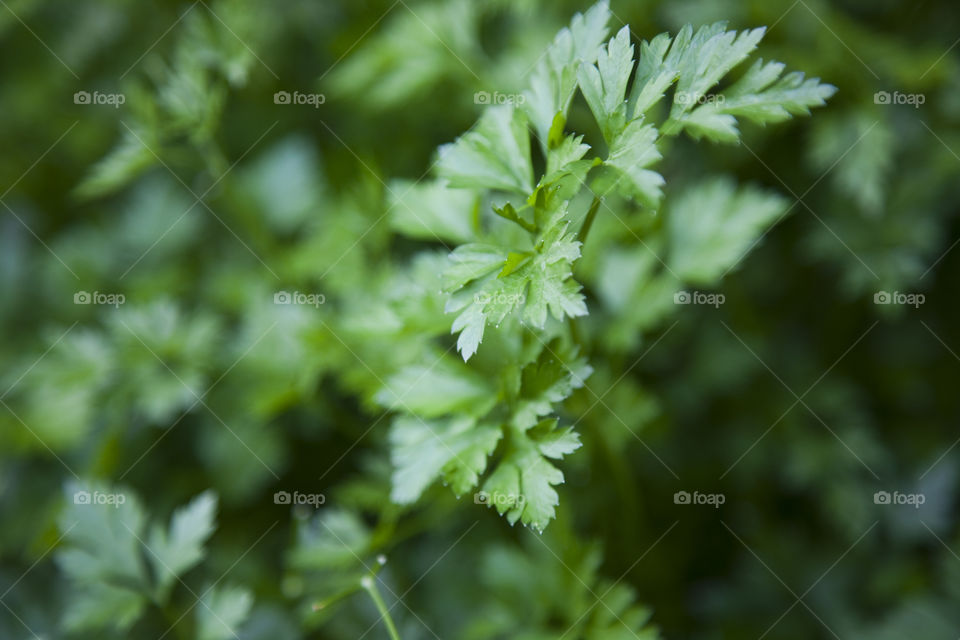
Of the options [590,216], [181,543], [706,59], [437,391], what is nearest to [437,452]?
[437,391]

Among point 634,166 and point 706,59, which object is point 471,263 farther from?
point 706,59

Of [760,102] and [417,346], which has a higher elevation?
[760,102]

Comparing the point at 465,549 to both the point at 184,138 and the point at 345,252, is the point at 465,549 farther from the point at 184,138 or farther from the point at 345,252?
the point at 184,138

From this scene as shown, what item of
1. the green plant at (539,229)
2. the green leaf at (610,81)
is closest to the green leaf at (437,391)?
the green plant at (539,229)

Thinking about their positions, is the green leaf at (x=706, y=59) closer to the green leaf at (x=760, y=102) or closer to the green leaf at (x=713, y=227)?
the green leaf at (x=760, y=102)

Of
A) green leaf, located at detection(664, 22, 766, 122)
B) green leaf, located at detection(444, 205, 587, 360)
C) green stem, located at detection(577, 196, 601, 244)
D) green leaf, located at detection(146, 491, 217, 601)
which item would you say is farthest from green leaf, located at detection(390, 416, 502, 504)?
green leaf, located at detection(664, 22, 766, 122)

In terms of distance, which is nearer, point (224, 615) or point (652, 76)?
point (652, 76)
